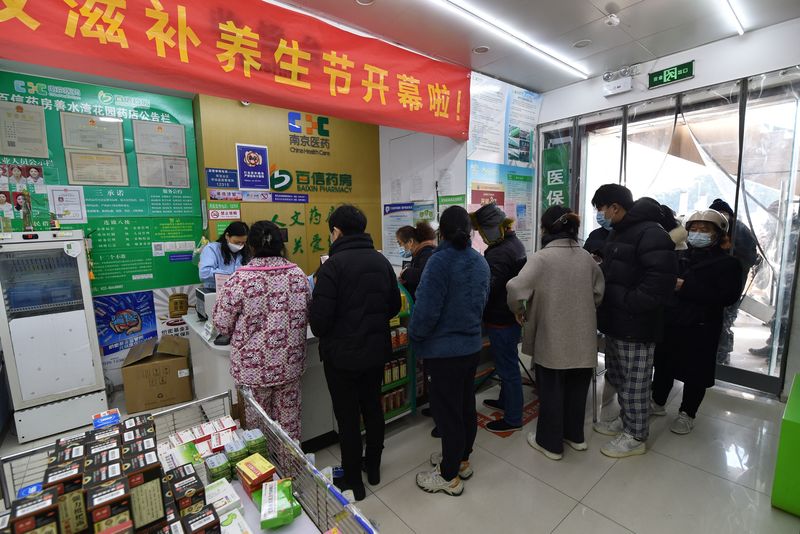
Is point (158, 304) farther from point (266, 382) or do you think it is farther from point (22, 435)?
point (266, 382)

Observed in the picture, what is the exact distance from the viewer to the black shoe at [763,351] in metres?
3.07

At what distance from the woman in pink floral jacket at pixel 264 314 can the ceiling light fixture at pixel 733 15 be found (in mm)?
3408

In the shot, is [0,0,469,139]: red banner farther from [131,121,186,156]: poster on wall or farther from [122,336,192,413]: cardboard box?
[122,336,192,413]: cardboard box

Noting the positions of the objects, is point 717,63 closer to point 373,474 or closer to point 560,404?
point 560,404

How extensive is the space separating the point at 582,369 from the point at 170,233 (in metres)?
3.75

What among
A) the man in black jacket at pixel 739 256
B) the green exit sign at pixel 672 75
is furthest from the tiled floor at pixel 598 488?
the green exit sign at pixel 672 75

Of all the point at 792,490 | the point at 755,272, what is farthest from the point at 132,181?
the point at 755,272

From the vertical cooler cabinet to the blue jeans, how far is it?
3.13 meters

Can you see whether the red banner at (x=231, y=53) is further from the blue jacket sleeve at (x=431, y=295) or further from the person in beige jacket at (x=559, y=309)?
the person in beige jacket at (x=559, y=309)

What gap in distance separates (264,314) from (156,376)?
1992mm

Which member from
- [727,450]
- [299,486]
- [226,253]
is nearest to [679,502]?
[727,450]

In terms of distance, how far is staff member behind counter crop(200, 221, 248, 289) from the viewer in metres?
3.36

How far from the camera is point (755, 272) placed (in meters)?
3.08

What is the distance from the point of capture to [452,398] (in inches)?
76.9
